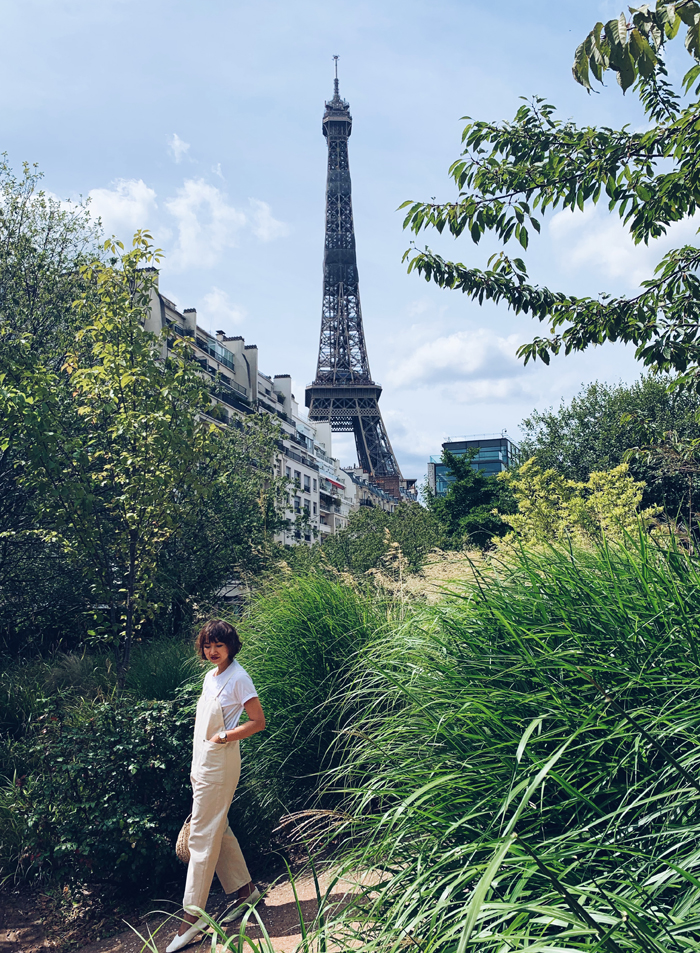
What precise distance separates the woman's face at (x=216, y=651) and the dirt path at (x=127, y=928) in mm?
1390

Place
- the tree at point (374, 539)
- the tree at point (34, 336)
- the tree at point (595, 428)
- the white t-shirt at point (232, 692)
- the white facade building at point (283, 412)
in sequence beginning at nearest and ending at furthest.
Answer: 1. the white t-shirt at point (232, 692)
2. the tree at point (34, 336)
3. the tree at point (374, 539)
4. the tree at point (595, 428)
5. the white facade building at point (283, 412)

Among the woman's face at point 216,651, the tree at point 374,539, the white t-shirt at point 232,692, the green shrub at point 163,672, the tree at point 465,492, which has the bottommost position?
the green shrub at point 163,672

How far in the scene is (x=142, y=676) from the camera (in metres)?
7.88

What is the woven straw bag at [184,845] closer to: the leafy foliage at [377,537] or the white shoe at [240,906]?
the white shoe at [240,906]

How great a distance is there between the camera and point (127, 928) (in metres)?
4.48

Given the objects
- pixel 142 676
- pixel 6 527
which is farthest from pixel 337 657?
pixel 6 527

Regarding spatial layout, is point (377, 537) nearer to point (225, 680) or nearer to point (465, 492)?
point (465, 492)

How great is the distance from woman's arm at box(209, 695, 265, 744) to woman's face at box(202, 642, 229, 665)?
31 cm

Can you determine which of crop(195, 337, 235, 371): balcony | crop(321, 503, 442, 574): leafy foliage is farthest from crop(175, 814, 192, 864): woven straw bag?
crop(195, 337, 235, 371): balcony

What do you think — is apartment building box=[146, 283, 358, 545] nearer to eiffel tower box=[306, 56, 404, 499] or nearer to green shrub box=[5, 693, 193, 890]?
eiffel tower box=[306, 56, 404, 499]

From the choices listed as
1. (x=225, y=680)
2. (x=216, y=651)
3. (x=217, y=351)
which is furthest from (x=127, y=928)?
(x=217, y=351)

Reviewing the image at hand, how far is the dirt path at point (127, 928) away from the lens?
13.1ft

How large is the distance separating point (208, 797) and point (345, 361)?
7199 centimetres

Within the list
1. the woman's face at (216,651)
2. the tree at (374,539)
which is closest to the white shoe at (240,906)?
the woman's face at (216,651)
